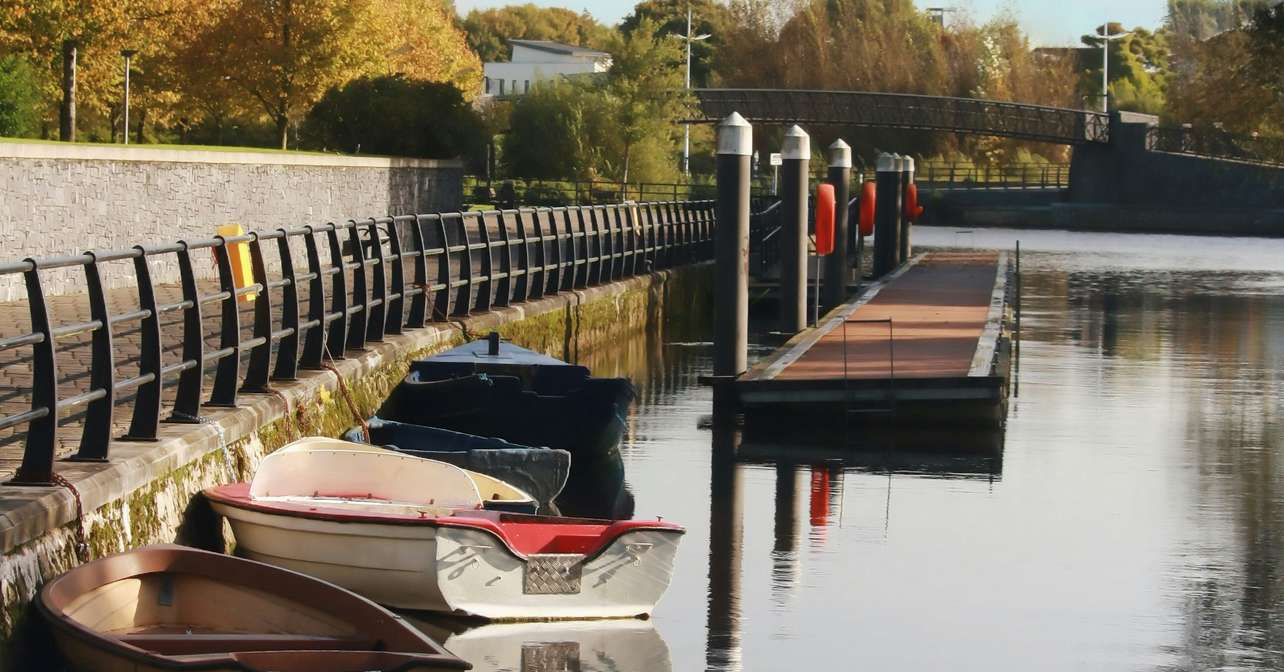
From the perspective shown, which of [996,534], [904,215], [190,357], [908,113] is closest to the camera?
[190,357]

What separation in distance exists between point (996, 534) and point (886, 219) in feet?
82.9

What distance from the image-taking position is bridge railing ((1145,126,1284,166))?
8031 centimetres

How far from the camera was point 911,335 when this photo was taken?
21.8 meters

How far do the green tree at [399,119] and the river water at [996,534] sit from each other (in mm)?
23327

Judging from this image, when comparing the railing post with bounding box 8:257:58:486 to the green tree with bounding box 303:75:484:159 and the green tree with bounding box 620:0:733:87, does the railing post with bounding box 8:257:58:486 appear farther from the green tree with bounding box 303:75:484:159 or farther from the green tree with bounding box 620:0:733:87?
the green tree with bounding box 620:0:733:87

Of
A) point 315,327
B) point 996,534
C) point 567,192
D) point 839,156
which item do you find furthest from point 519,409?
point 567,192

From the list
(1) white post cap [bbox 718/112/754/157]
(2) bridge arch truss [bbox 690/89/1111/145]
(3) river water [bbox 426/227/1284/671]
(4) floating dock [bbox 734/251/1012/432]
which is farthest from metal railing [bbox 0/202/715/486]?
(2) bridge arch truss [bbox 690/89/1111/145]

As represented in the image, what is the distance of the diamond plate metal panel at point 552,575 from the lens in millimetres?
9945

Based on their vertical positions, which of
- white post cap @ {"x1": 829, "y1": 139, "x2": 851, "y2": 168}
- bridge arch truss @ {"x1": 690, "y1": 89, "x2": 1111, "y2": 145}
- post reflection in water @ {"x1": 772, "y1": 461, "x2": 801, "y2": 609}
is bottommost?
post reflection in water @ {"x1": 772, "y1": 461, "x2": 801, "y2": 609}

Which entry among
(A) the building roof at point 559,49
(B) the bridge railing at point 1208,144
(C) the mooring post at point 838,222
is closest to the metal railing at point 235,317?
(C) the mooring post at point 838,222

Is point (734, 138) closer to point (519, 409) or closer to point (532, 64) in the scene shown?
point (519, 409)

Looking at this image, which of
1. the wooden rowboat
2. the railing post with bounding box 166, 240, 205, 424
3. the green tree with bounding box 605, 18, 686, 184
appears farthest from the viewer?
the green tree with bounding box 605, 18, 686, 184

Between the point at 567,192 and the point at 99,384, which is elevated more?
the point at 99,384

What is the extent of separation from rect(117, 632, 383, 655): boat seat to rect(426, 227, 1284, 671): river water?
4.85 feet
